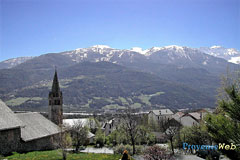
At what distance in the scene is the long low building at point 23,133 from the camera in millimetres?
25031

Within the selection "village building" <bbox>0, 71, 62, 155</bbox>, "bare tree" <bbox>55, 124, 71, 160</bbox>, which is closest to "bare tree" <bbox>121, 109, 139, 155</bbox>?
"bare tree" <bbox>55, 124, 71, 160</bbox>

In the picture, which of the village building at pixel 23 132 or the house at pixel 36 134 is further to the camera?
the house at pixel 36 134

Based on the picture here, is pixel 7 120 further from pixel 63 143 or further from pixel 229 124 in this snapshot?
pixel 229 124

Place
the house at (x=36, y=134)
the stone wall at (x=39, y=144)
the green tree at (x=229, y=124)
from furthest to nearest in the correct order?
the house at (x=36, y=134)
the stone wall at (x=39, y=144)
the green tree at (x=229, y=124)

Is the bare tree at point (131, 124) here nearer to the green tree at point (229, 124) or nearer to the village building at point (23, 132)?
the village building at point (23, 132)

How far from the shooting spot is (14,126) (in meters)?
26.0

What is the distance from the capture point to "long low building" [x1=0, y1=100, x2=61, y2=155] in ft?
82.1

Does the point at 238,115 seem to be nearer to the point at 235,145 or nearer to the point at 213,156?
the point at 235,145

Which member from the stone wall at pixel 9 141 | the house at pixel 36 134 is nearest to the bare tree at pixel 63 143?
the house at pixel 36 134

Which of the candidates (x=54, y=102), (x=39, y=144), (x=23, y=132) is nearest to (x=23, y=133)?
(x=23, y=132)

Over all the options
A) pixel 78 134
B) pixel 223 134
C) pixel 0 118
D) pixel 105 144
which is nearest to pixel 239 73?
pixel 223 134

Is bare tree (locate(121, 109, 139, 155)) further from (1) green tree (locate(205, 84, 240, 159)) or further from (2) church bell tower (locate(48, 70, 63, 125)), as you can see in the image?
(1) green tree (locate(205, 84, 240, 159))

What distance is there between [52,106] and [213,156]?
1708 inches

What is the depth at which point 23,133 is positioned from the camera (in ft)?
103
